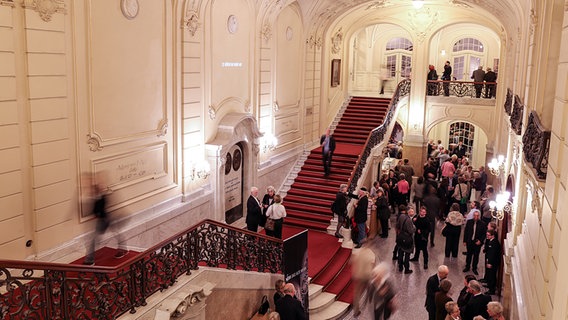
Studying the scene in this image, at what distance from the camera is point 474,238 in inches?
427

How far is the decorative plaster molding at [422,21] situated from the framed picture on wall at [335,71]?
10.1 feet

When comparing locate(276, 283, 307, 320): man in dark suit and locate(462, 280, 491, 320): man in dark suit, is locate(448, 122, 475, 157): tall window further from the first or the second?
locate(276, 283, 307, 320): man in dark suit

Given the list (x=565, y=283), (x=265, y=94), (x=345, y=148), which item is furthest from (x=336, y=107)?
(x=565, y=283)

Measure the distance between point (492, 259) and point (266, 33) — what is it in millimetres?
7218

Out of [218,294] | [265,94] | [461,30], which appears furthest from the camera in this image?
[461,30]

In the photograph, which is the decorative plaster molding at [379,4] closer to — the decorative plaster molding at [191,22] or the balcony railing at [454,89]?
the balcony railing at [454,89]

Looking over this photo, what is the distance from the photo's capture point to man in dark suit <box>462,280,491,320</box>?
286 inches

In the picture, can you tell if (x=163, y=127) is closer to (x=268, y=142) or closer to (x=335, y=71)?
(x=268, y=142)

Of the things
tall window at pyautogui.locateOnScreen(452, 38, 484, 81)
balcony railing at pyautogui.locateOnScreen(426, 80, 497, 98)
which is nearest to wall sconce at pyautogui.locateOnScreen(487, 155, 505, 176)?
balcony railing at pyautogui.locateOnScreen(426, 80, 497, 98)

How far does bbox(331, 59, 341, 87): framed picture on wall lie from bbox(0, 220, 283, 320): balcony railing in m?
10.8

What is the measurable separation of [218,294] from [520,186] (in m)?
4.81

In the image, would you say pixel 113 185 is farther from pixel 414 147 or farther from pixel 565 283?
pixel 414 147

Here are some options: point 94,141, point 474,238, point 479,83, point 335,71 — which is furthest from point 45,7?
point 479,83

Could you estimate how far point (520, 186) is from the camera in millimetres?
8078
